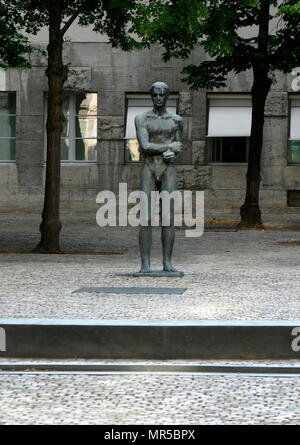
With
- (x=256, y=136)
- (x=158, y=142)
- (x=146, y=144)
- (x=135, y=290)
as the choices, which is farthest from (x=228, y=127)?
(x=135, y=290)

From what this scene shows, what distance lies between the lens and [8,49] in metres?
22.5

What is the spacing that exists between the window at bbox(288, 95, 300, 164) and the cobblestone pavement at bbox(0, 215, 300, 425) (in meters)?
10.3

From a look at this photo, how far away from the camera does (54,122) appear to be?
20016mm

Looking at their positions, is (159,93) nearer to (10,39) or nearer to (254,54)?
(10,39)

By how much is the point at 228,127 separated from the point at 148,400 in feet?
84.0

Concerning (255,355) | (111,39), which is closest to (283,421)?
(255,355)

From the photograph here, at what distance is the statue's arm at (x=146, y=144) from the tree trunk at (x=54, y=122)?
6.08m

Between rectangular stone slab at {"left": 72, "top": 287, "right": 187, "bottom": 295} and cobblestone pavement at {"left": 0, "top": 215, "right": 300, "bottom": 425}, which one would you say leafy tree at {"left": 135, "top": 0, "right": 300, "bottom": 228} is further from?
rectangular stone slab at {"left": 72, "top": 287, "right": 187, "bottom": 295}

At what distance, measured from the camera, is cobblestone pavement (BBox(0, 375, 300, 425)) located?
6718mm

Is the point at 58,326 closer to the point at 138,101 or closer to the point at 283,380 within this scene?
the point at 283,380

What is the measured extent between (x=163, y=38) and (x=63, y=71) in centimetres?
183

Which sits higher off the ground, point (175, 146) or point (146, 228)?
point (175, 146)

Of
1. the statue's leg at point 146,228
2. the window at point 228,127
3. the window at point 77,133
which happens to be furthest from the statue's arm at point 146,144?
the window at point 77,133

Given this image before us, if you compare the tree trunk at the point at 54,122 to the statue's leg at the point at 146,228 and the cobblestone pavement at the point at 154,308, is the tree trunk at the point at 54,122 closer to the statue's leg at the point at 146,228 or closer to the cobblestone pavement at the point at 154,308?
the cobblestone pavement at the point at 154,308
